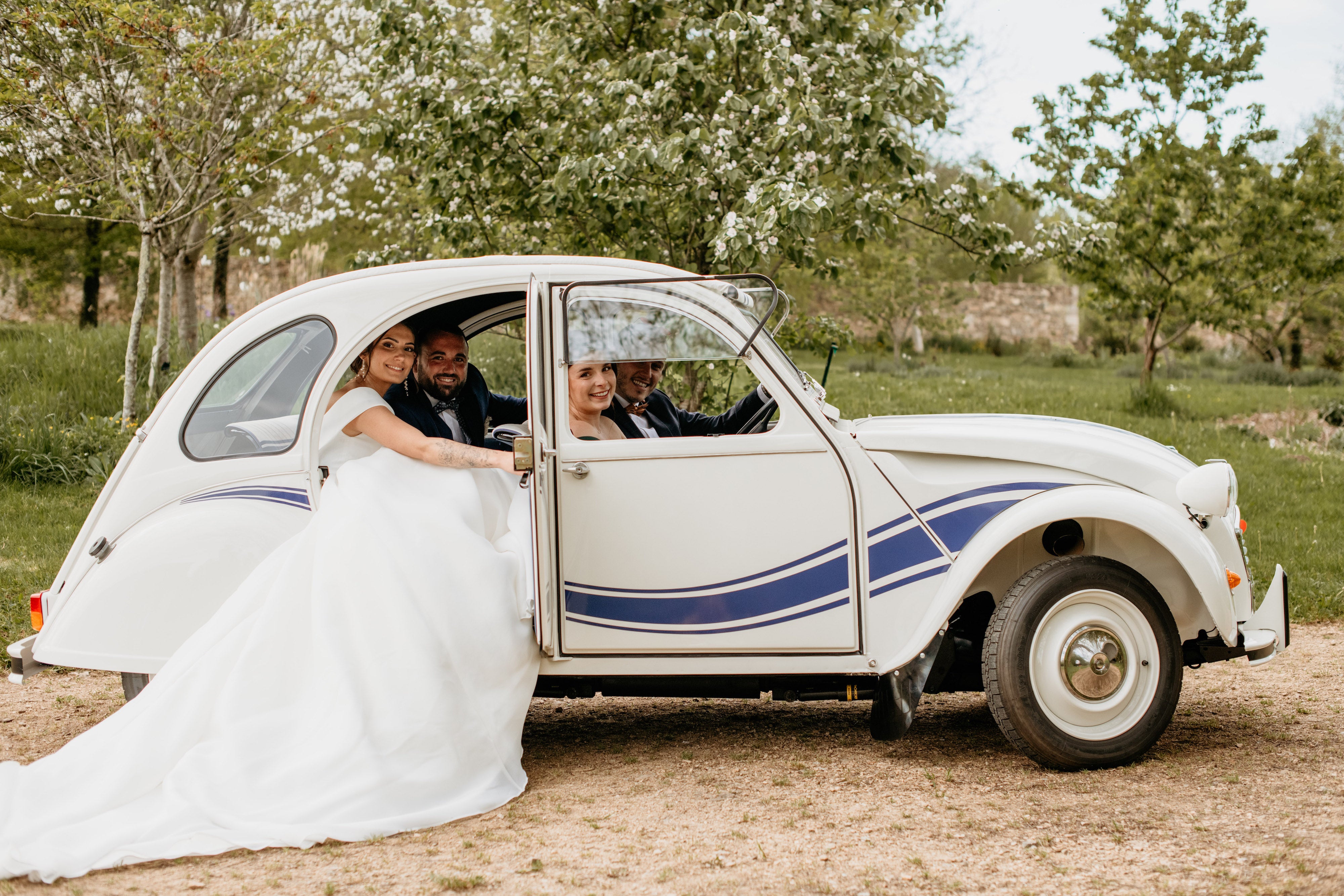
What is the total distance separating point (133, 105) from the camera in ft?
33.7

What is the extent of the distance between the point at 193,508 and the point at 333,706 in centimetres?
108

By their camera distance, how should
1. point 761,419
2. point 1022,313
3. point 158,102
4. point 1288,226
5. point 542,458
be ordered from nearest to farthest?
point 542,458 < point 761,419 < point 158,102 < point 1288,226 < point 1022,313

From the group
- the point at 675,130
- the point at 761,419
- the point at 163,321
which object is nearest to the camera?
the point at 761,419

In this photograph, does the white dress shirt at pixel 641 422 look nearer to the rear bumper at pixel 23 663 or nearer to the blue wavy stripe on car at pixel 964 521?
the blue wavy stripe on car at pixel 964 521

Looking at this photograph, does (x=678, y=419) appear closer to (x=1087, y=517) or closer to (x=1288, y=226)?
(x=1087, y=517)

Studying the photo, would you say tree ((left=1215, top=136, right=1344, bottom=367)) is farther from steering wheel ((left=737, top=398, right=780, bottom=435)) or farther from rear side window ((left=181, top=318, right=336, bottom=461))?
rear side window ((left=181, top=318, right=336, bottom=461))

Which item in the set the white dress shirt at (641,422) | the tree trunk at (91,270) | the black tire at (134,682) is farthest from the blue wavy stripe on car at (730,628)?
the tree trunk at (91,270)

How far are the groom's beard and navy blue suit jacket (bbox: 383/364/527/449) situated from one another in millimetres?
A: 67

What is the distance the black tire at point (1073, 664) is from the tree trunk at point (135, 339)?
27.5 feet

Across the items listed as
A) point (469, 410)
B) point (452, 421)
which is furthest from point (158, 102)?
point (452, 421)

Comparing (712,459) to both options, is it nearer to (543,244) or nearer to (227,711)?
(227,711)

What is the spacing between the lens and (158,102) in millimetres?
9992

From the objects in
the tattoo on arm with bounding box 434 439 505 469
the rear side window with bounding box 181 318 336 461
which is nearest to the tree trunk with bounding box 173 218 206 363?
the rear side window with bounding box 181 318 336 461

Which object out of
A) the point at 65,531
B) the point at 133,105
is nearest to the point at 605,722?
the point at 65,531
